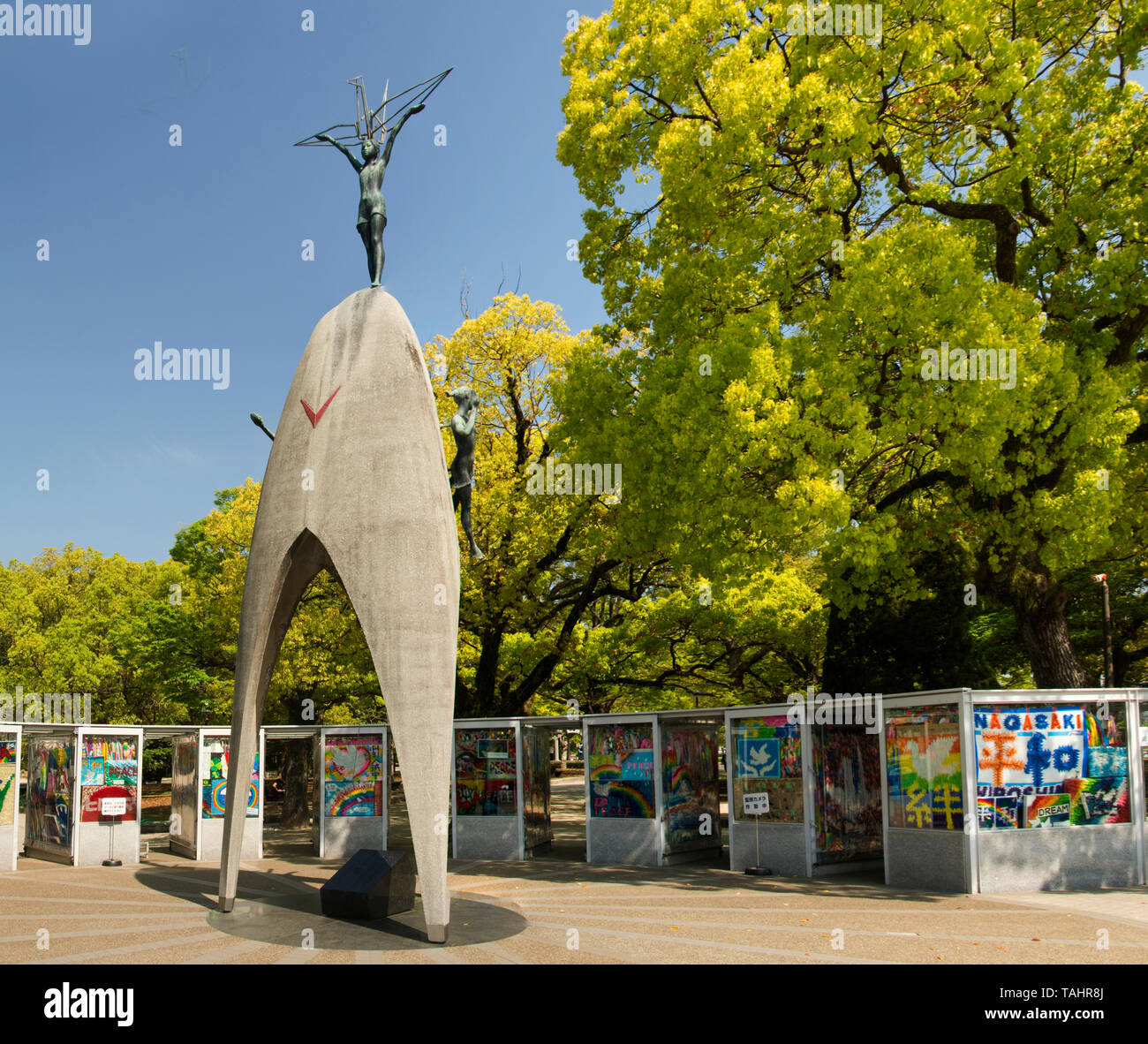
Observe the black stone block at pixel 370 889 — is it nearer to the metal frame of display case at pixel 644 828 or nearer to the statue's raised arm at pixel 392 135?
the metal frame of display case at pixel 644 828

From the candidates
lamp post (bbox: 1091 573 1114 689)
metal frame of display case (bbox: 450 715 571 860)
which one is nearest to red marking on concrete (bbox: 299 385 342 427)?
metal frame of display case (bbox: 450 715 571 860)

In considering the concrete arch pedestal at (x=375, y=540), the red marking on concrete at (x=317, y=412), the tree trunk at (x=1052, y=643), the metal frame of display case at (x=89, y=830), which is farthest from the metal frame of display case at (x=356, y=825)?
the tree trunk at (x=1052, y=643)

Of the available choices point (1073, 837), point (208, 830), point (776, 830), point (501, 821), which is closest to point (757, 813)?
point (776, 830)

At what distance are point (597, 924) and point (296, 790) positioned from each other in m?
18.0

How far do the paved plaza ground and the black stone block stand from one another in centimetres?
24

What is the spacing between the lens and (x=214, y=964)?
26.7 ft

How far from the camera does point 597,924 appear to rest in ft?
33.9

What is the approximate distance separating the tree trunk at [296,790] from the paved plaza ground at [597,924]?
11.1 meters

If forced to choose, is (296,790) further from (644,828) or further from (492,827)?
(644,828)

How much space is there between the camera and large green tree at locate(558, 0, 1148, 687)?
12.9 m

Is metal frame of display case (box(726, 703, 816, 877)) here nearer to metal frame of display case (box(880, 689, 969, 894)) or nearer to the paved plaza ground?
the paved plaza ground

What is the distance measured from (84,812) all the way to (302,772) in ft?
29.7

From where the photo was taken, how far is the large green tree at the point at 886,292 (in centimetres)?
1291

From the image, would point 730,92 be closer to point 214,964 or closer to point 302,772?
point 214,964
